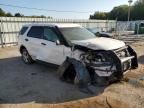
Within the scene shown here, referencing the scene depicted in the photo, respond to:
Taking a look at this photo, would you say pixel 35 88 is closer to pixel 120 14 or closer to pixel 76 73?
pixel 76 73

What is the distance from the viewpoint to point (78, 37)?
711 centimetres

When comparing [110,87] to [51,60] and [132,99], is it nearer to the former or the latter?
[132,99]

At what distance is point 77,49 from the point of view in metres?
6.11

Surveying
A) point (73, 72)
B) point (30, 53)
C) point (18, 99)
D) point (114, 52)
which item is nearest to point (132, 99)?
point (114, 52)

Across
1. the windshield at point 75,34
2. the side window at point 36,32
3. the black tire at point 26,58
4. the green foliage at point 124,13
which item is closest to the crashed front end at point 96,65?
the windshield at point 75,34

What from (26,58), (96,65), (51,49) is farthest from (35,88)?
(26,58)

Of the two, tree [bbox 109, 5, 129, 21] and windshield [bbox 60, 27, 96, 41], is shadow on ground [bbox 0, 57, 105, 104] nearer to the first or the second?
windshield [bbox 60, 27, 96, 41]

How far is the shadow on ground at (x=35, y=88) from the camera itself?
531 centimetres

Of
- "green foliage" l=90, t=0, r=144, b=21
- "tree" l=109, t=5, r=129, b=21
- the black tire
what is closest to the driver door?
the black tire

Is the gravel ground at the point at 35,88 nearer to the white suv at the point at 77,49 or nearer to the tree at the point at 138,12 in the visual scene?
the white suv at the point at 77,49

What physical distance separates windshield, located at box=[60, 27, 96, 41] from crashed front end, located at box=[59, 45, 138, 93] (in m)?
0.85

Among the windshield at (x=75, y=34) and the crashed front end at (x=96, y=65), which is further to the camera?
the windshield at (x=75, y=34)

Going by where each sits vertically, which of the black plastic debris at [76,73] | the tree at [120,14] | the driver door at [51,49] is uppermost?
the tree at [120,14]

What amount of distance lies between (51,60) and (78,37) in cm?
125
